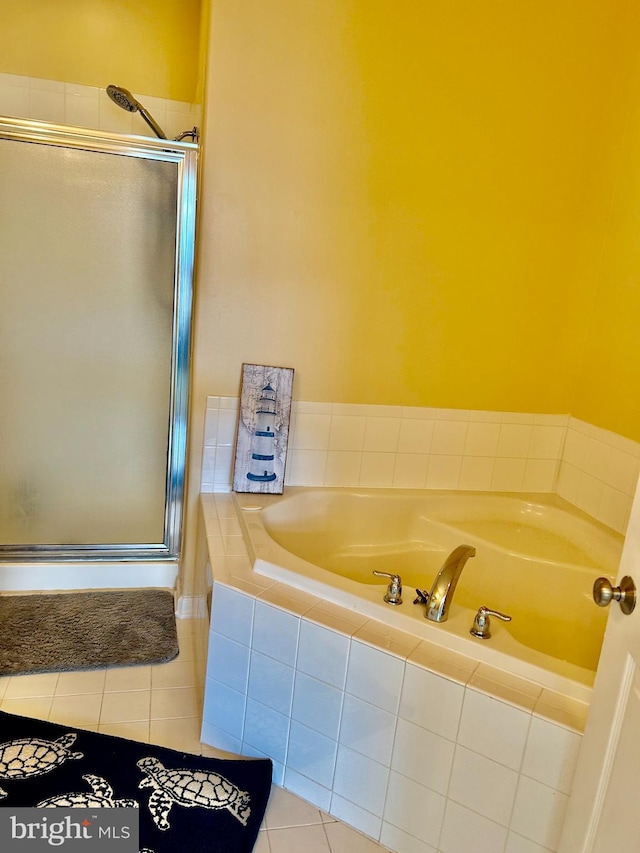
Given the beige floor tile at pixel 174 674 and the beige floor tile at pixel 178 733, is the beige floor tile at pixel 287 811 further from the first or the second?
the beige floor tile at pixel 174 674

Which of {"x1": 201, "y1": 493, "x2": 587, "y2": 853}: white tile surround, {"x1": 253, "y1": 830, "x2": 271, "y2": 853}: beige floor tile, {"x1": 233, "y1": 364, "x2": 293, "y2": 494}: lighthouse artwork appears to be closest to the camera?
{"x1": 201, "y1": 493, "x2": 587, "y2": 853}: white tile surround

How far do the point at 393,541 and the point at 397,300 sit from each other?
95 cm

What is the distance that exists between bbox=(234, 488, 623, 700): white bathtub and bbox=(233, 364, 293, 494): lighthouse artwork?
82 millimetres

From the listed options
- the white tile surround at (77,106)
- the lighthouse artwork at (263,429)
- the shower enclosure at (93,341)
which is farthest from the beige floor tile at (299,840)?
the white tile surround at (77,106)

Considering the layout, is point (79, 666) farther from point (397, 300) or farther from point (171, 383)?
point (397, 300)

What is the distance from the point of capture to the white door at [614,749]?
0.92m

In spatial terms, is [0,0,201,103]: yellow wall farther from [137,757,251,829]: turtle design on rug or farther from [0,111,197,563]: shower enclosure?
[137,757,251,829]: turtle design on rug

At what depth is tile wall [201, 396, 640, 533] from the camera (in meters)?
2.29

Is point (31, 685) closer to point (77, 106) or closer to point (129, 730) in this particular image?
point (129, 730)

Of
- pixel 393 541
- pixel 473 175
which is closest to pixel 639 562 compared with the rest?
pixel 393 541

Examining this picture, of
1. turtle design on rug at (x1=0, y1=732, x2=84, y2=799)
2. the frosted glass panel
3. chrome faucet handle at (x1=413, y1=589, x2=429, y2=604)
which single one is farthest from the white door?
the frosted glass panel

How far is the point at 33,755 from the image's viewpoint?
5.23 ft

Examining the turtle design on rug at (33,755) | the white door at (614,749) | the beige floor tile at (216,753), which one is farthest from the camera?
the beige floor tile at (216,753)

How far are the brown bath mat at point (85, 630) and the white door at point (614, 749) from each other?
146cm
